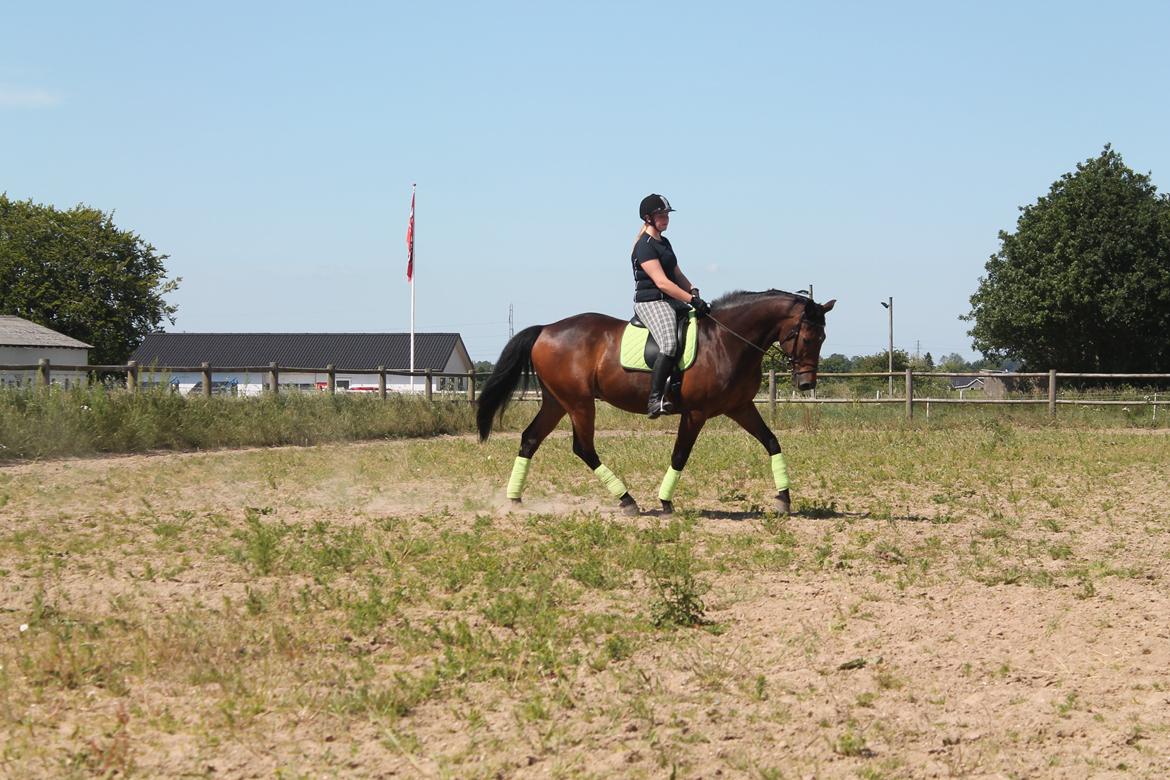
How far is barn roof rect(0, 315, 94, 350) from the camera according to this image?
5628 centimetres

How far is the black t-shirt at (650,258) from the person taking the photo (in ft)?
34.2

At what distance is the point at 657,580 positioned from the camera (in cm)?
714

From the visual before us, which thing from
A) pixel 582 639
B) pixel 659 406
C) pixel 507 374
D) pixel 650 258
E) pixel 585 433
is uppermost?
pixel 650 258

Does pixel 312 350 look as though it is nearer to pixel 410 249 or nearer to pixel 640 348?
pixel 410 249

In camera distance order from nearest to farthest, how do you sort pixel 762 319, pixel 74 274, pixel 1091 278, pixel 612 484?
pixel 762 319 < pixel 612 484 < pixel 1091 278 < pixel 74 274

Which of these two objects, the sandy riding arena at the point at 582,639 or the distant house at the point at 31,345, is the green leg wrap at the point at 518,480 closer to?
the sandy riding arena at the point at 582,639

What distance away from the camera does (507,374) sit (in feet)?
38.3

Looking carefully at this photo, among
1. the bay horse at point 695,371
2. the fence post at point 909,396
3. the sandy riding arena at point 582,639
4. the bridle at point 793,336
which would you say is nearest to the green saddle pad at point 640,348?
the bay horse at point 695,371

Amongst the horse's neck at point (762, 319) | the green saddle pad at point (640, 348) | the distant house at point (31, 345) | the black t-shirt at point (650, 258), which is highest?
the distant house at point (31, 345)

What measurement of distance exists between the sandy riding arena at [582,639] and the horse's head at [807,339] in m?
1.34

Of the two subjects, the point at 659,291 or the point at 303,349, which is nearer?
the point at 659,291

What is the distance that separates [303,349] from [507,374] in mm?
75757

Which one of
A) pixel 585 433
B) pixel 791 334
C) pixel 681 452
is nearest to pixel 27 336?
pixel 585 433

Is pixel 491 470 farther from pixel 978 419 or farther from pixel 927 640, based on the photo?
pixel 978 419
